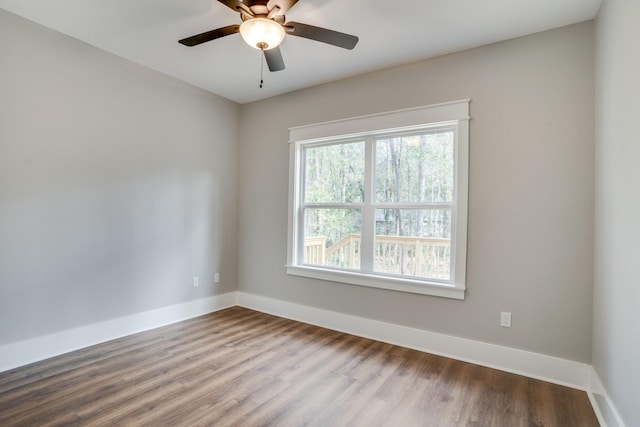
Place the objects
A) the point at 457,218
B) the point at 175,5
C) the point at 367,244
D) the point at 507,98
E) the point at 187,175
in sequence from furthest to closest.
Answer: the point at 187,175, the point at 367,244, the point at 457,218, the point at 507,98, the point at 175,5

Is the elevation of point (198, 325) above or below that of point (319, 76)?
below

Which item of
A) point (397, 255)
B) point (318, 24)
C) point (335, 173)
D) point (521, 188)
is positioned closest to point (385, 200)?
point (397, 255)

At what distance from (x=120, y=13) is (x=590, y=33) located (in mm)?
3577

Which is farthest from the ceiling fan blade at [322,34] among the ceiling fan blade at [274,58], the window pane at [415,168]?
the window pane at [415,168]

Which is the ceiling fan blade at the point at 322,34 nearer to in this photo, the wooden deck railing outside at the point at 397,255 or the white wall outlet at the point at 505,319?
the wooden deck railing outside at the point at 397,255

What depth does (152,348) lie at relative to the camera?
9.57 feet

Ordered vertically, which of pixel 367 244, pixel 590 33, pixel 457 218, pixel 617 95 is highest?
pixel 590 33

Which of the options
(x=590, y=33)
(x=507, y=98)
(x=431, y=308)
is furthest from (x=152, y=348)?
(x=590, y=33)

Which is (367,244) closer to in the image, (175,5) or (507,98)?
(507,98)

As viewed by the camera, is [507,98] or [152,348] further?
[152,348]

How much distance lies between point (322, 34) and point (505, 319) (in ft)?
8.59

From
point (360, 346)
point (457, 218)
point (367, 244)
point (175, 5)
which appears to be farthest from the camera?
point (367, 244)

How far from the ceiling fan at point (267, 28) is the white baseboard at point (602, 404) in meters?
2.69

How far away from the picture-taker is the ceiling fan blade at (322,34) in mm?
2023
